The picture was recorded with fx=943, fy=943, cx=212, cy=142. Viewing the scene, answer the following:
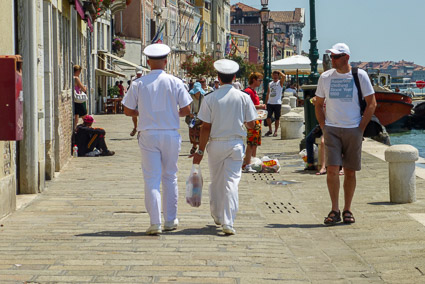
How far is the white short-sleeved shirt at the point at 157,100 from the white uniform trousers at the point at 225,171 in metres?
0.50

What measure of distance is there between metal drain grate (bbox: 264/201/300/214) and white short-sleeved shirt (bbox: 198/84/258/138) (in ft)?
6.40

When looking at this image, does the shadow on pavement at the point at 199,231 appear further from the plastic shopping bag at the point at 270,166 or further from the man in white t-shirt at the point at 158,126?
the plastic shopping bag at the point at 270,166

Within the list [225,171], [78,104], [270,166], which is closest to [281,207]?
[225,171]

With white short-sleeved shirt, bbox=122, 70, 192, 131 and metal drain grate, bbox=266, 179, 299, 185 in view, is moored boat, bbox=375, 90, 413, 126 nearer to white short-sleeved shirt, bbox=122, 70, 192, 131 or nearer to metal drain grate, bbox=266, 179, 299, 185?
metal drain grate, bbox=266, 179, 299, 185

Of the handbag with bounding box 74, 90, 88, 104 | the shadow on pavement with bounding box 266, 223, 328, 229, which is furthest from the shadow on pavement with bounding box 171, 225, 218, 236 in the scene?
the handbag with bounding box 74, 90, 88, 104

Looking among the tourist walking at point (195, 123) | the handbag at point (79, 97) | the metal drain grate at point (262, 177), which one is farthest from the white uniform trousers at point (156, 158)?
the handbag at point (79, 97)

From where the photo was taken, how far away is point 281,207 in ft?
36.1

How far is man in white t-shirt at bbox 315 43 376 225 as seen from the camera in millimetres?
9422

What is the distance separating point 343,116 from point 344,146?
0.31 meters

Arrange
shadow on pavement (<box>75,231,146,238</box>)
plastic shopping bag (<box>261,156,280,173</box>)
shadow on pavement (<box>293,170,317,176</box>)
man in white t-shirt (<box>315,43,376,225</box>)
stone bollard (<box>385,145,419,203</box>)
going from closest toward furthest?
shadow on pavement (<box>75,231,146,238</box>)
man in white t-shirt (<box>315,43,376,225</box>)
stone bollard (<box>385,145,419,203</box>)
shadow on pavement (<box>293,170,317,176</box>)
plastic shopping bag (<box>261,156,280,173</box>)

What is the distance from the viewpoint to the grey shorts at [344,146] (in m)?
9.43

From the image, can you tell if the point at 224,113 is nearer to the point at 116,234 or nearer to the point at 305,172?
the point at 116,234

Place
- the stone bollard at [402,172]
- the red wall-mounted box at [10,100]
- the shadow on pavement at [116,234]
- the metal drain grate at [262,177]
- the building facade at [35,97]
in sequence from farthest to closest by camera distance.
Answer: the metal drain grate at [262,177], the stone bollard at [402,172], the building facade at [35,97], the shadow on pavement at [116,234], the red wall-mounted box at [10,100]

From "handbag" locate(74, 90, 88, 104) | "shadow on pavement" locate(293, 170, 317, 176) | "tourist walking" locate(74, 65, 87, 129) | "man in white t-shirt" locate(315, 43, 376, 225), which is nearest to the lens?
"man in white t-shirt" locate(315, 43, 376, 225)
